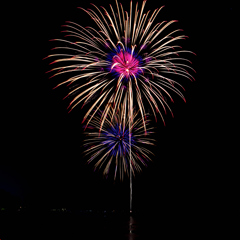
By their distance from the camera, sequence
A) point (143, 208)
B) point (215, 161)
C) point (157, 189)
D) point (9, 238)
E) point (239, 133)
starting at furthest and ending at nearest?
point (143, 208) < point (157, 189) < point (215, 161) < point (239, 133) < point (9, 238)

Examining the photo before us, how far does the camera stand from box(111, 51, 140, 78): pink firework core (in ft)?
39.3

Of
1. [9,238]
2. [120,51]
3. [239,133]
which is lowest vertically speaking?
[9,238]

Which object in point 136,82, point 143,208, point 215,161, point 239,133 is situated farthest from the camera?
point 143,208

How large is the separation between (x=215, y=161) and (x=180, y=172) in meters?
7.94

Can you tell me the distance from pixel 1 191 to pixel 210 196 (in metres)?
45.2

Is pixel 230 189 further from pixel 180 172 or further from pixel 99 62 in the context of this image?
pixel 99 62

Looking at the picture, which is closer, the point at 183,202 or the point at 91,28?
the point at 91,28

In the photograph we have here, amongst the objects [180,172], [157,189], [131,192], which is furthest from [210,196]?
[131,192]

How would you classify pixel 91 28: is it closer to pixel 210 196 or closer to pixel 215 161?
pixel 215 161

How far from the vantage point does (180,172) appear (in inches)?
1875

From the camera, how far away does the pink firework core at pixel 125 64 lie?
472 inches

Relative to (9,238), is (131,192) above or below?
above

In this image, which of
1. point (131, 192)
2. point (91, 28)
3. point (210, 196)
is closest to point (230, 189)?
point (210, 196)

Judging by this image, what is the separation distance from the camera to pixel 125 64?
1223cm
